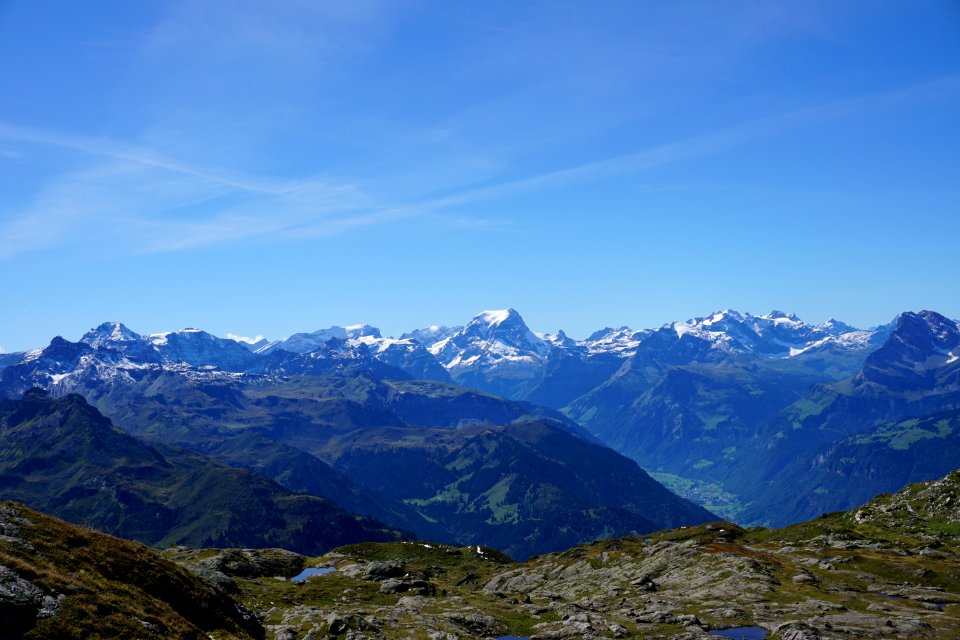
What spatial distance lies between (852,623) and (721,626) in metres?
13.0

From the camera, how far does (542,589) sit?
135375 millimetres

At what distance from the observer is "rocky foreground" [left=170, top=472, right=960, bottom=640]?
78.7 meters

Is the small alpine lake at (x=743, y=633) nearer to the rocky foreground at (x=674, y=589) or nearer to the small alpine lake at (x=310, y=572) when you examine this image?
the rocky foreground at (x=674, y=589)

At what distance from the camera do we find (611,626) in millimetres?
79688

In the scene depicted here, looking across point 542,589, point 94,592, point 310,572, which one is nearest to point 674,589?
point 542,589

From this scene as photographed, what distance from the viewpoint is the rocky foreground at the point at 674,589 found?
7869 centimetres

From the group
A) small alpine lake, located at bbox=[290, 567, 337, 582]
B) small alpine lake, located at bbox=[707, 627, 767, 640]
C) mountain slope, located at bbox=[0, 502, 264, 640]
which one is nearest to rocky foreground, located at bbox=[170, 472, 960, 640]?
small alpine lake, located at bbox=[707, 627, 767, 640]

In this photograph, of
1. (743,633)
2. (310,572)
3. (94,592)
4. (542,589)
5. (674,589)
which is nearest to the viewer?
(94,592)

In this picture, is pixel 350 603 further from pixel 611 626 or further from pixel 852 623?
pixel 852 623

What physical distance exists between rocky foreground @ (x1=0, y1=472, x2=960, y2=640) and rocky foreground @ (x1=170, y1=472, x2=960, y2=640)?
344 millimetres

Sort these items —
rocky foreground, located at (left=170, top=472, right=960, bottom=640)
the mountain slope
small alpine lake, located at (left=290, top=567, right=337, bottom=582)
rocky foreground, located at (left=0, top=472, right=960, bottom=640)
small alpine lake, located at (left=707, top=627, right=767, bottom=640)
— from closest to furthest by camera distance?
the mountain slope, rocky foreground, located at (left=0, top=472, right=960, bottom=640), small alpine lake, located at (left=707, top=627, right=767, bottom=640), rocky foreground, located at (left=170, top=472, right=960, bottom=640), small alpine lake, located at (left=290, top=567, right=337, bottom=582)

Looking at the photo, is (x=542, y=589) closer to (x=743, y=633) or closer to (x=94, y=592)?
(x=743, y=633)

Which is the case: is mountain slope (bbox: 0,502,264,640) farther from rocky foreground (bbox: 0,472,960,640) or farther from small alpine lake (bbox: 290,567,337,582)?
small alpine lake (bbox: 290,567,337,582)

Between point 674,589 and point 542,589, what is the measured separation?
110 ft
